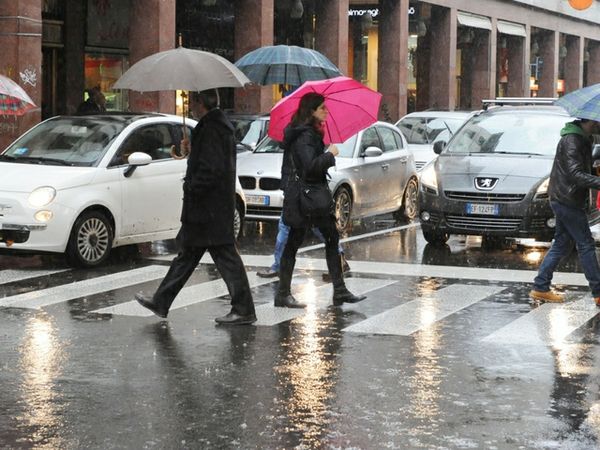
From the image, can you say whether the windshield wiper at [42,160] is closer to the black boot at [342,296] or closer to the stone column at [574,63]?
the black boot at [342,296]

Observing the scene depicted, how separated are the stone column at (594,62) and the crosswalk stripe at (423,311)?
52.1 meters

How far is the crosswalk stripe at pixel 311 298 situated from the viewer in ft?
34.4

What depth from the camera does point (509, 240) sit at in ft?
57.4

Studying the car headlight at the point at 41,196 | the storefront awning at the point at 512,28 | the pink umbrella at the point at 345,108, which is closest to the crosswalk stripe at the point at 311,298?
the pink umbrella at the point at 345,108

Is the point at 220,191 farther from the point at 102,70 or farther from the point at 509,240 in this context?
the point at 102,70

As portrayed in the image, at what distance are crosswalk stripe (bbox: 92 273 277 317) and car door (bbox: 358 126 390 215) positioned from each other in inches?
214

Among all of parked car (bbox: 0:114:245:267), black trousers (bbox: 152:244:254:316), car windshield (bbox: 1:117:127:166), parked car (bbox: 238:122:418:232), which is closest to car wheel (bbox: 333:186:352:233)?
parked car (bbox: 238:122:418:232)

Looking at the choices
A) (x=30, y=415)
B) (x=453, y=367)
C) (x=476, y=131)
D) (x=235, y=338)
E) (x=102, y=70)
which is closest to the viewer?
(x=30, y=415)

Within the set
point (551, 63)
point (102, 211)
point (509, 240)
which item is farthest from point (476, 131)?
point (551, 63)

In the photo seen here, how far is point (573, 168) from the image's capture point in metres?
11.1

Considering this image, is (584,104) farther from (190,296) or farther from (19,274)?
(19,274)

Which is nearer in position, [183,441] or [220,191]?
[183,441]

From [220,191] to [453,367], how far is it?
95.6 inches

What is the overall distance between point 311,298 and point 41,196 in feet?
10.8
